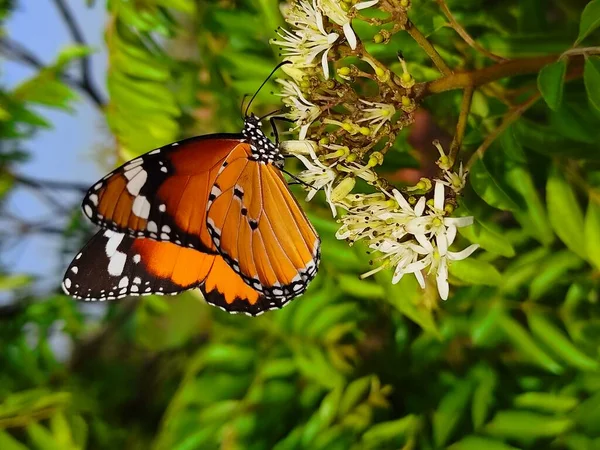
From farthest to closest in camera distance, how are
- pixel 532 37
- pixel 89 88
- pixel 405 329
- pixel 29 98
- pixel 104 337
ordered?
pixel 104 337
pixel 89 88
pixel 29 98
pixel 405 329
pixel 532 37

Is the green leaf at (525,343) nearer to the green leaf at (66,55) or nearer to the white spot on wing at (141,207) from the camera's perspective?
the white spot on wing at (141,207)

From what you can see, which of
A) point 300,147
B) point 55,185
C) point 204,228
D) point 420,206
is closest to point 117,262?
point 204,228

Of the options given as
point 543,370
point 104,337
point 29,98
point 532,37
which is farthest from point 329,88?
point 104,337

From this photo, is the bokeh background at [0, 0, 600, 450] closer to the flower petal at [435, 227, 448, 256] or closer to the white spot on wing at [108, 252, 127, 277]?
the flower petal at [435, 227, 448, 256]

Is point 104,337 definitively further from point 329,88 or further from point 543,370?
point 329,88

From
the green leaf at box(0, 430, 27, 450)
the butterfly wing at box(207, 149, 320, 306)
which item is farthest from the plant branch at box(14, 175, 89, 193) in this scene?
the butterfly wing at box(207, 149, 320, 306)
